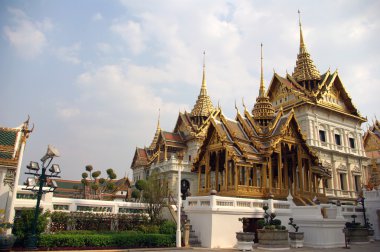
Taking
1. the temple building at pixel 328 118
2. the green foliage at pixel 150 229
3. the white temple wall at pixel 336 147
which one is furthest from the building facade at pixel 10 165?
the temple building at pixel 328 118

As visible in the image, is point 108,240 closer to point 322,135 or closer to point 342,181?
point 322,135

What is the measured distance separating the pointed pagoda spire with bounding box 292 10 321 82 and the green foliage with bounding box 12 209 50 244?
112 feet

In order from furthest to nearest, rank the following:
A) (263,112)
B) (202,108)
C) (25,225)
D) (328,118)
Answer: (202,108)
(328,118)
(263,112)
(25,225)

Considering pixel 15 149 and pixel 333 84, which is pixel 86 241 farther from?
pixel 333 84

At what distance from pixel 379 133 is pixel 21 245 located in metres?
45.4

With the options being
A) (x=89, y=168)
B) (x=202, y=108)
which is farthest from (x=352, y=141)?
(x=89, y=168)

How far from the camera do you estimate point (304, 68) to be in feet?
127

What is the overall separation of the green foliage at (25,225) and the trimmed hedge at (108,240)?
1.09 feet

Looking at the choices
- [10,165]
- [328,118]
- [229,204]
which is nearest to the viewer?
[10,165]

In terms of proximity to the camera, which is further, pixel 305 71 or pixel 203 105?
pixel 203 105

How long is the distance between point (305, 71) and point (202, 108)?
1590 cm

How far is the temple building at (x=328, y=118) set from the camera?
3306cm

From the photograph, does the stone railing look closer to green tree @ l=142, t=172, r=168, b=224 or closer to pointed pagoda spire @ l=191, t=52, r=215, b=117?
green tree @ l=142, t=172, r=168, b=224

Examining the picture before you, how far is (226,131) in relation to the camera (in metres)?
16.7
